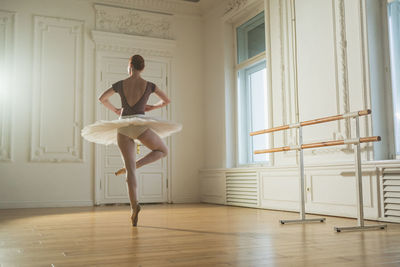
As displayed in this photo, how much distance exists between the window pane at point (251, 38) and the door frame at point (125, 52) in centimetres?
126

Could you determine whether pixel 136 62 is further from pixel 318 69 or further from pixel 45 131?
pixel 45 131

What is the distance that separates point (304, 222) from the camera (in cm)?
349

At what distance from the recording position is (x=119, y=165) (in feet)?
21.5

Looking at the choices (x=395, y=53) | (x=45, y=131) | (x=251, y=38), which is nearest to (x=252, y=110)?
(x=251, y=38)

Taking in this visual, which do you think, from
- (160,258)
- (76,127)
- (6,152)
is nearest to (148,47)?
(76,127)

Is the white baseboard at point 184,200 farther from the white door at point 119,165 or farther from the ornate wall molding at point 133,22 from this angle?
the ornate wall molding at point 133,22

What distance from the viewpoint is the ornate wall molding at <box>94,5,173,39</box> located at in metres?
6.68

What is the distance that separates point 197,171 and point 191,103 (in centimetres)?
122

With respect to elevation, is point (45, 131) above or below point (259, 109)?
below

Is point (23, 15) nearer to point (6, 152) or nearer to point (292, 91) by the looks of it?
point (6, 152)

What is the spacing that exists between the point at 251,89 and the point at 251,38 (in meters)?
0.79

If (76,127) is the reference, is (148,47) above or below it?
above

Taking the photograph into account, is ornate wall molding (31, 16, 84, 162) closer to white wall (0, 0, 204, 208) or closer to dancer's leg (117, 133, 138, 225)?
white wall (0, 0, 204, 208)

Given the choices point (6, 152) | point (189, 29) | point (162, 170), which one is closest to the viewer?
point (6, 152)
